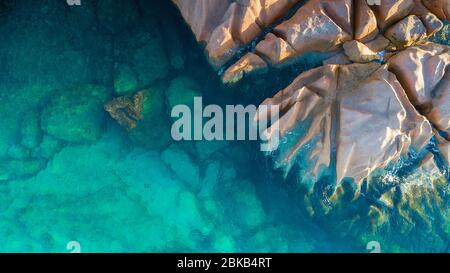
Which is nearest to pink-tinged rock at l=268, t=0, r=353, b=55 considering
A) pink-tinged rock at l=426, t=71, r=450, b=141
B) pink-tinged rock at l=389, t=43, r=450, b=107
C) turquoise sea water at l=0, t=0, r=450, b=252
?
pink-tinged rock at l=389, t=43, r=450, b=107

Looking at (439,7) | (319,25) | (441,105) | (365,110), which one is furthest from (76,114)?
(439,7)

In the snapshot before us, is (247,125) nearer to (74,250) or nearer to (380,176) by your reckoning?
(380,176)

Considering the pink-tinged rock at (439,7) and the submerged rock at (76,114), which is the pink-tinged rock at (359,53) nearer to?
the pink-tinged rock at (439,7)

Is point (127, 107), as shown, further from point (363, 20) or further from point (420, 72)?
point (420, 72)

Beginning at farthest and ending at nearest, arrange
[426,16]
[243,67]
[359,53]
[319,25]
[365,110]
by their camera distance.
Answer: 1. [243,67]
2. [426,16]
3. [319,25]
4. [359,53]
5. [365,110]

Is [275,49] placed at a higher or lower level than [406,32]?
higher

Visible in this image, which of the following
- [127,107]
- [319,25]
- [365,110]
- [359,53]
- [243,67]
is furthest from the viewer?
[127,107]

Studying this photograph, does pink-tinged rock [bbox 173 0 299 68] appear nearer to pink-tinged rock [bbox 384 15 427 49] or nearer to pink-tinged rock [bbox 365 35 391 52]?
pink-tinged rock [bbox 365 35 391 52]
